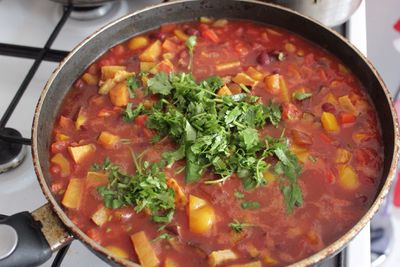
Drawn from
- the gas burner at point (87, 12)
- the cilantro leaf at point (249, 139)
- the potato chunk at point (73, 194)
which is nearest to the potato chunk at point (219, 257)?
the cilantro leaf at point (249, 139)

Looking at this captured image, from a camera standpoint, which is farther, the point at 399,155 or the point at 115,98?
the point at 115,98

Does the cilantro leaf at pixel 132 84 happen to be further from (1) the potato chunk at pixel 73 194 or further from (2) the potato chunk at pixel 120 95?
(1) the potato chunk at pixel 73 194

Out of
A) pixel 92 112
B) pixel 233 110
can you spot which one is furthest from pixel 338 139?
pixel 92 112

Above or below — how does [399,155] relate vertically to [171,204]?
above

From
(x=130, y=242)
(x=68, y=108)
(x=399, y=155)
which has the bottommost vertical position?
(x=130, y=242)

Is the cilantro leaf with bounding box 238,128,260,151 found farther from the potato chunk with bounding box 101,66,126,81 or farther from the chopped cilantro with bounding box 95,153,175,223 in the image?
the potato chunk with bounding box 101,66,126,81

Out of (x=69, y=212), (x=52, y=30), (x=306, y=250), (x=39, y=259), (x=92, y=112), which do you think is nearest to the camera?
(x=39, y=259)

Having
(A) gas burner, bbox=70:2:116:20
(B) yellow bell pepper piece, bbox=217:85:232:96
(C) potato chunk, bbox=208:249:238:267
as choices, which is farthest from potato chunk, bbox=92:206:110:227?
(A) gas burner, bbox=70:2:116:20

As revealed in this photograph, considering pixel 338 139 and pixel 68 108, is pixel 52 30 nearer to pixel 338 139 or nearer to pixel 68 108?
pixel 68 108
